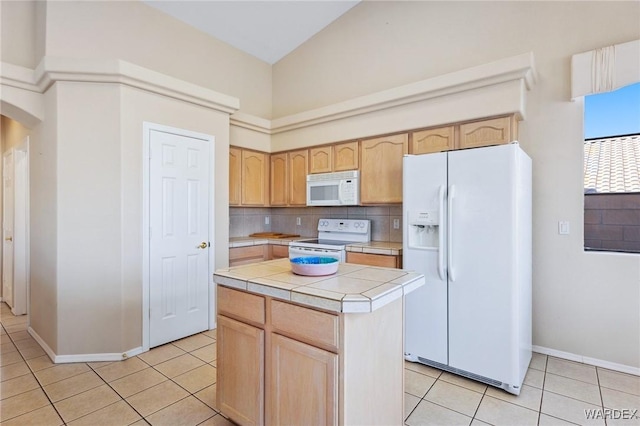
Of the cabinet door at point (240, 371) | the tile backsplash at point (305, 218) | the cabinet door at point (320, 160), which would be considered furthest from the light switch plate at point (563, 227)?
the cabinet door at point (240, 371)

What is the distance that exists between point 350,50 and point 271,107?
5.09ft

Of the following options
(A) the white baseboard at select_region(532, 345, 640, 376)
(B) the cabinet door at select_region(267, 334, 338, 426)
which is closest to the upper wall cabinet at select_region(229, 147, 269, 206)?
(B) the cabinet door at select_region(267, 334, 338, 426)

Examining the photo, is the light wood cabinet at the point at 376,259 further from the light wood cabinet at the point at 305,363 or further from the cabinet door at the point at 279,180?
the cabinet door at the point at 279,180

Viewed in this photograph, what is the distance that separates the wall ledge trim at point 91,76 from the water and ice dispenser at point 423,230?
2.48 meters

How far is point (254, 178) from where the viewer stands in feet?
14.7

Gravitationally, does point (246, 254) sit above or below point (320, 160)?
below

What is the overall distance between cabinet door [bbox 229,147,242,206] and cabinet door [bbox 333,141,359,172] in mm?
1287

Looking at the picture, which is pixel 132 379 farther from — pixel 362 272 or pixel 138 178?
pixel 362 272

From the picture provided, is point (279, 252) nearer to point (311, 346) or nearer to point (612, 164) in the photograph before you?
point (311, 346)

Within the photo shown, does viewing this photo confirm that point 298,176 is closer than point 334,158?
No

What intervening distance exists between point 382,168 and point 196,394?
2.69m

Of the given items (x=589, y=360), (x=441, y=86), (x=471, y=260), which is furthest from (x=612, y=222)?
(x=441, y=86)

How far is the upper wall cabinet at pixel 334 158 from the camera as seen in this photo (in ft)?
12.6

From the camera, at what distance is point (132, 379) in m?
2.48
